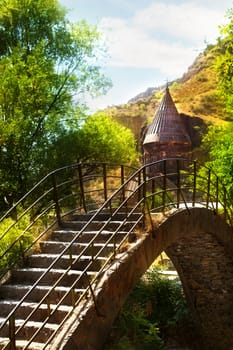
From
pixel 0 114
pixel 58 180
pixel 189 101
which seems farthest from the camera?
pixel 189 101

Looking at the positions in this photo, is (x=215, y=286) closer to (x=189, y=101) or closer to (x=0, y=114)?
(x=0, y=114)

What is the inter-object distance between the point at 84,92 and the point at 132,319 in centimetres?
1001

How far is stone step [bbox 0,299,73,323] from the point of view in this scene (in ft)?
22.4

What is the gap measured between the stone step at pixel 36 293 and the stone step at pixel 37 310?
142 millimetres

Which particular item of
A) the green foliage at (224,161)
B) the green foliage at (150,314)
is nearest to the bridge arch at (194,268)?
the green foliage at (150,314)

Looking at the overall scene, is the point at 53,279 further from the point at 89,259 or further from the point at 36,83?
the point at 36,83

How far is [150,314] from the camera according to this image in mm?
16031

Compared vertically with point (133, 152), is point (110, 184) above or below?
below

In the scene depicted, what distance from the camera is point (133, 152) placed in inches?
833

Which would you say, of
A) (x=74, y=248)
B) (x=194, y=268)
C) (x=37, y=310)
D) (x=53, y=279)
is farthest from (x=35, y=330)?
(x=194, y=268)

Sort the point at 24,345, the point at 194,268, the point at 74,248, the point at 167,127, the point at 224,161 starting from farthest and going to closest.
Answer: the point at 167,127 < the point at 224,161 < the point at 194,268 < the point at 74,248 < the point at 24,345

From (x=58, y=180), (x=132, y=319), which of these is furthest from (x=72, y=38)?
(x=132, y=319)

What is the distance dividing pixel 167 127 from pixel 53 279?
30857 mm

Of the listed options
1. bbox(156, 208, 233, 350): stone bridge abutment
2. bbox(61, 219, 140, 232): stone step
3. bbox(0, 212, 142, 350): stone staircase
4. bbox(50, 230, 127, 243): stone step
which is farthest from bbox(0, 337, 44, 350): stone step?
bbox(156, 208, 233, 350): stone bridge abutment
